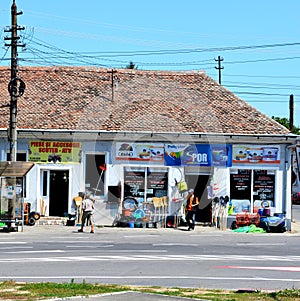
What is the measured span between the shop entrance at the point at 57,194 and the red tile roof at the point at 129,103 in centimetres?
228

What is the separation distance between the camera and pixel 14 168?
3042 cm

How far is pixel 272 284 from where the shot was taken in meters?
15.1

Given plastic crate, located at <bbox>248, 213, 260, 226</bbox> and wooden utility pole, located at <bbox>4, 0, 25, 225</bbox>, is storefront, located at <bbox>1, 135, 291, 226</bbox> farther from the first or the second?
wooden utility pole, located at <bbox>4, 0, 25, 225</bbox>

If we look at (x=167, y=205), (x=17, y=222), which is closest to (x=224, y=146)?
(x=167, y=205)

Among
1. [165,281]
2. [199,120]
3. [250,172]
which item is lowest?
[165,281]

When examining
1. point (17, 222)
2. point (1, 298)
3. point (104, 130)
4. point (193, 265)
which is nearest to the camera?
point (1, 298)

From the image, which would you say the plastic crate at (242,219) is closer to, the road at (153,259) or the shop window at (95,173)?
the road at (153,259)

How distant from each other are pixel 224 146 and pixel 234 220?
329 cm

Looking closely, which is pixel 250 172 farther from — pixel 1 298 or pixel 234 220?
pixel 1 298

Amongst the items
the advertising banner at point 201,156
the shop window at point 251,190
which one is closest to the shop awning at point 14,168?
the advertising banner at point 201,156

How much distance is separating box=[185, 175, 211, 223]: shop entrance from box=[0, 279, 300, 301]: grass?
2102 centimetres

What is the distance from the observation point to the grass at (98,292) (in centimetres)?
1186

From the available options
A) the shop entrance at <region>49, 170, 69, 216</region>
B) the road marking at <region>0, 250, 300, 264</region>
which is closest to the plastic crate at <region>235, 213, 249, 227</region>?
the shop entrance at <region>49, 170, 69, 216</region>

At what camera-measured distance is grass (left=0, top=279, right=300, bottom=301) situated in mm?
11859
